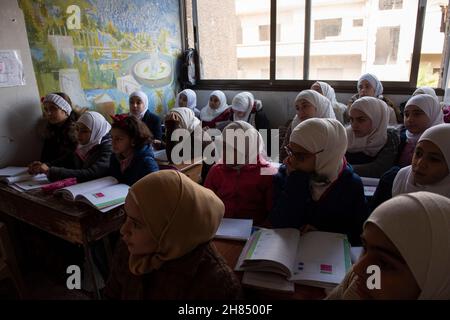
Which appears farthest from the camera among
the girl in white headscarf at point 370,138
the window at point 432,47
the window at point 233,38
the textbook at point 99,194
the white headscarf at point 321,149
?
the window at point 233,38

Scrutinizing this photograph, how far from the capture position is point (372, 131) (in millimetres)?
2396

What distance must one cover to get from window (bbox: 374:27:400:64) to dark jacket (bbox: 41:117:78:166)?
3849 millimetres

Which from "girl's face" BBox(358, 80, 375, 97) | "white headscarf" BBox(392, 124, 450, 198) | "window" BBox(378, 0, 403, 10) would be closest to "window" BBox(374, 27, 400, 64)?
"window" BBox(378, 0, 403, 10)

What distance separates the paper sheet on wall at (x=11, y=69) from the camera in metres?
2.45

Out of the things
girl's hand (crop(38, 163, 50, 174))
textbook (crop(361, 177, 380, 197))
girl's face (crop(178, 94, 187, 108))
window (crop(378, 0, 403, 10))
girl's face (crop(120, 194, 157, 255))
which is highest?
window (crop(378, 0, 403, 10))

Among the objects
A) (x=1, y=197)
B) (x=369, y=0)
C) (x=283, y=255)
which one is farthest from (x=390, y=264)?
(x=369, y=0)

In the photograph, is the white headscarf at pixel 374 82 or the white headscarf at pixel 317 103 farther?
the white headscarf at pixel 374 82

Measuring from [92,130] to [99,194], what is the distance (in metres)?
0.78

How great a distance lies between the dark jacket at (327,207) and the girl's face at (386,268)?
0.65 m

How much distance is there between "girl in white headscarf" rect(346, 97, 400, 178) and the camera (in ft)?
7.30

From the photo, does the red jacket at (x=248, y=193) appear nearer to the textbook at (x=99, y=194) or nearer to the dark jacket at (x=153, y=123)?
the textbook at (x=99, y=194)

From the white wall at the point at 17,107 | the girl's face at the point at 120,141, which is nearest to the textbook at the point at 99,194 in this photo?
the girl's face at the point at 120,141

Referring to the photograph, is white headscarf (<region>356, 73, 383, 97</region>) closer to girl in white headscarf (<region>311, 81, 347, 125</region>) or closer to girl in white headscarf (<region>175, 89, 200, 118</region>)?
girl in white headscarf (<region>311, 81, 347, 125</region>)

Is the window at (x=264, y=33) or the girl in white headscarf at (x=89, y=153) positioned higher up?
the window at (x=264, y=33)
